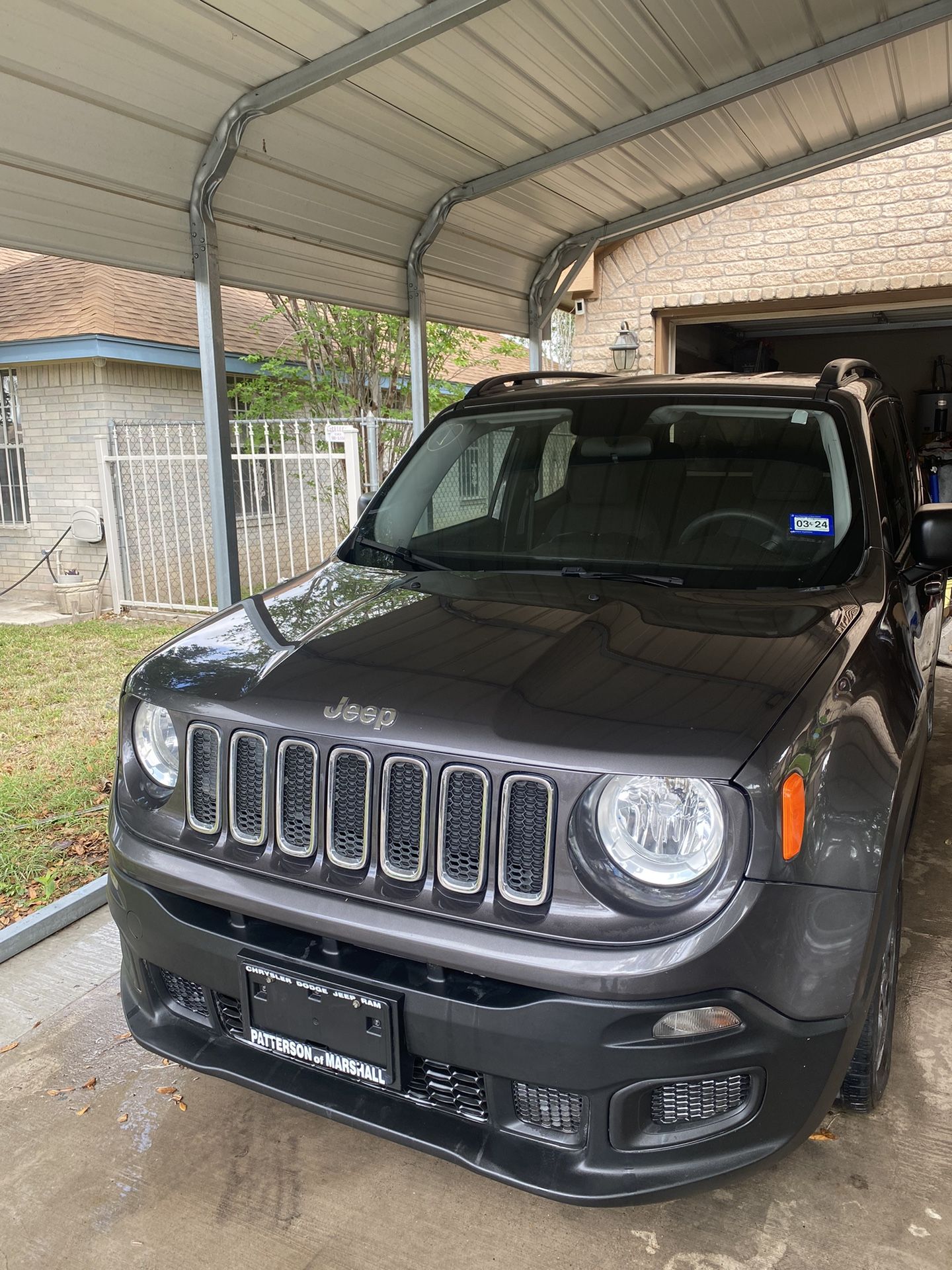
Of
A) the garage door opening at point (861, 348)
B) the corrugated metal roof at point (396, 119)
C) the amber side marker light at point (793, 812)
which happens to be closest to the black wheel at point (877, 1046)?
the amber side marker light at point (793, 812)

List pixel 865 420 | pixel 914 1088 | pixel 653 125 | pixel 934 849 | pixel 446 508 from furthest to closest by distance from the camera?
pixel 653 125 → pixel 934 849 → pixel 446 508 → pixel 865 420 → pixel 914 1088

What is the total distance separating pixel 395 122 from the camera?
15.8ft

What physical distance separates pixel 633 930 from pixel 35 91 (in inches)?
142

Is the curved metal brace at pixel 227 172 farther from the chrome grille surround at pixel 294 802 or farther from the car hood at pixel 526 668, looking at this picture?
the chrome grille surround at pixel 294 802

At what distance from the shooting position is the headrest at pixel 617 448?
3.23m

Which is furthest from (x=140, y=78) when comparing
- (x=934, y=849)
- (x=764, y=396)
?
(x=934, y=849)

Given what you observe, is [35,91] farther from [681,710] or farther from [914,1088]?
[914,1088]

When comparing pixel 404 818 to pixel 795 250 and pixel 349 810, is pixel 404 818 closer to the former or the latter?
pixel 349 810

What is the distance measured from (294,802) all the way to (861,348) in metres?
16.8

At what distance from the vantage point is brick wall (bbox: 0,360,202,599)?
11.6m

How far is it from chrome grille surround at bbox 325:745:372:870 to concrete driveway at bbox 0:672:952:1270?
2.95ft

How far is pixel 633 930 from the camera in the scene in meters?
1.78

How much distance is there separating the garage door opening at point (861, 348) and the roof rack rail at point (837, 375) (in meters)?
10.4

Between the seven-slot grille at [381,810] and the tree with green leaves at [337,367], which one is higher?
the tree with green leaves at [337,367]
